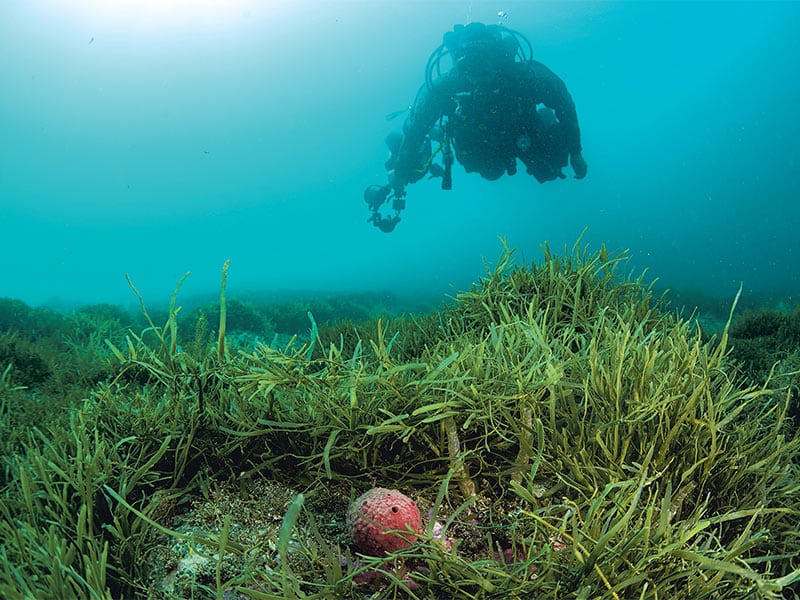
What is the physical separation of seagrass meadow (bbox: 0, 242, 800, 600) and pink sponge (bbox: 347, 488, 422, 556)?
5 centimetres

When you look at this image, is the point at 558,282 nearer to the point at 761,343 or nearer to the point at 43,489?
the point at 761,343

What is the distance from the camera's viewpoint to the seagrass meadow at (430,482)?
3.30 feet

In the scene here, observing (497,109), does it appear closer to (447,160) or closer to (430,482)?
(447,160)

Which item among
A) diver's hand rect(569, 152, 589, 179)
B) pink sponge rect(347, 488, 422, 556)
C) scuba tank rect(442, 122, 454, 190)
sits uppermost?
scuba tank rect(442, 122, 454, 190)

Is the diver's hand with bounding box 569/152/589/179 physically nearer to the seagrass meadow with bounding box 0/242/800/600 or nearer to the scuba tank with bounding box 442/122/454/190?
the scuba tank with bounding box 442/122/454/190

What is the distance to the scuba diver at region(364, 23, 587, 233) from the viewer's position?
32.4 feet

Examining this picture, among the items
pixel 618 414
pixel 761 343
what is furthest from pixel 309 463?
pixel 761 343

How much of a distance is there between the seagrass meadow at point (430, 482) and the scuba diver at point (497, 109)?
8.49m

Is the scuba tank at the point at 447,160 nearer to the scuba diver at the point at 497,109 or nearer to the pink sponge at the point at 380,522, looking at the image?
the scuba diver at the point at 497,109

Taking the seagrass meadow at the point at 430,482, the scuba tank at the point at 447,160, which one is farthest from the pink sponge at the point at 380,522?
the scuba tank at the point at 447,160

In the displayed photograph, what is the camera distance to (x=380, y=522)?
114 cm

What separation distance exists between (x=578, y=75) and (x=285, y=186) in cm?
4552

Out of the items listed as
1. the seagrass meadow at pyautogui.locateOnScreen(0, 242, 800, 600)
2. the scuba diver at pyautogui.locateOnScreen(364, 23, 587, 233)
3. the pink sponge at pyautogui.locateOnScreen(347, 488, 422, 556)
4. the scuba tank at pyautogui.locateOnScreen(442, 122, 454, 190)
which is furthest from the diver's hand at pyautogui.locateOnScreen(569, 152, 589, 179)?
the pink sponge at pyautogui.locateOnScreen(347, 488, 422, 556)

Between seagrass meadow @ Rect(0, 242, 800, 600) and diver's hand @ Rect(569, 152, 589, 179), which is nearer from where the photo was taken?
seagrass meadow @ Rect(0, 242, 800, 600)
